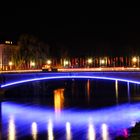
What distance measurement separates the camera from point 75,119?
42.7 m

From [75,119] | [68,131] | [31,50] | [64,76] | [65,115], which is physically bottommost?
[68,131]

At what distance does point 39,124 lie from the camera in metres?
40.1

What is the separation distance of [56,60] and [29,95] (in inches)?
498

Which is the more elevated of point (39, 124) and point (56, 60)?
point (56, 60)

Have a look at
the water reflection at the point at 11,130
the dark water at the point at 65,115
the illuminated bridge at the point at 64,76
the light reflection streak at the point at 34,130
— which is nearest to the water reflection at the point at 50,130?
the dark water at the point at 65,115

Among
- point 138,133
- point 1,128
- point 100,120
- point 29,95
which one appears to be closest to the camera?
point 138,133

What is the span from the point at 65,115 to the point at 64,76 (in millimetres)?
11978

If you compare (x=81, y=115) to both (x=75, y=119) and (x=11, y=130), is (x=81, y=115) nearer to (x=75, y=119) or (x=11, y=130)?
(x=75, y=119)

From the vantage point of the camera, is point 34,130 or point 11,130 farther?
point 11,130

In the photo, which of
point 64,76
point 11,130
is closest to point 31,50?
point 64,76

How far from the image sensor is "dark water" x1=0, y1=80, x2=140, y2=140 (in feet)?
116

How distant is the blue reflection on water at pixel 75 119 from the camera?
3616cm

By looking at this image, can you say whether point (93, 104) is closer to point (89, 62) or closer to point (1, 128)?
point (1, 128)

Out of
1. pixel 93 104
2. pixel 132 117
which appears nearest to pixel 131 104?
pixel 93 104
